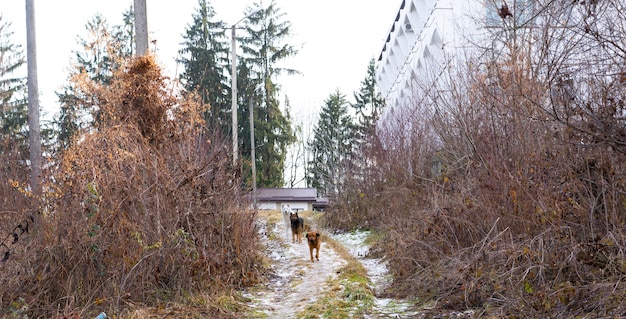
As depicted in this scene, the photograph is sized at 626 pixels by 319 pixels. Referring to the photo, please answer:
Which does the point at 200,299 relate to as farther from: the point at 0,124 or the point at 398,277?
the point at 0,124

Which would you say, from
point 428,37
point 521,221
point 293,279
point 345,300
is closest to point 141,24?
point 293,279

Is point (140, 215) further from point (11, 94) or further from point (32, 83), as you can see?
point (11, 94)

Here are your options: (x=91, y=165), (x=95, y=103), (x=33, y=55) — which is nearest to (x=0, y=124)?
(x=33, y=55)

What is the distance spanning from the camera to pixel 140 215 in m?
8.05

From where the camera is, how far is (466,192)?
30.9 feet

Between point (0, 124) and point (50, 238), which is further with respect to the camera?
point (0, 124)

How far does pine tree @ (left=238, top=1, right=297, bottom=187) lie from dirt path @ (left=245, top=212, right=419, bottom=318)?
24.0m

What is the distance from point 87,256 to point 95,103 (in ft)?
11.6

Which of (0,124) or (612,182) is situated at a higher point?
(0,124)

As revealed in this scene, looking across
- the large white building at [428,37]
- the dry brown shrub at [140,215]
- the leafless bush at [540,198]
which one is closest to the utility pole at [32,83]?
the dry brown shrub at [140,215]

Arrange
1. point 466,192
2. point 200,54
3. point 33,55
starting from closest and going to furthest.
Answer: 1. point 466,192
2. point 33,55
3. point 200,54

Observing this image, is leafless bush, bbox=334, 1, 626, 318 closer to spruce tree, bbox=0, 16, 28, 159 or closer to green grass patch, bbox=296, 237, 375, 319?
green grass patch, bbox=296, 237, 375, 319

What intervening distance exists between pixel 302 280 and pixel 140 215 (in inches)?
144

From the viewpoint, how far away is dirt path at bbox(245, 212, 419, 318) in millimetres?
8273
